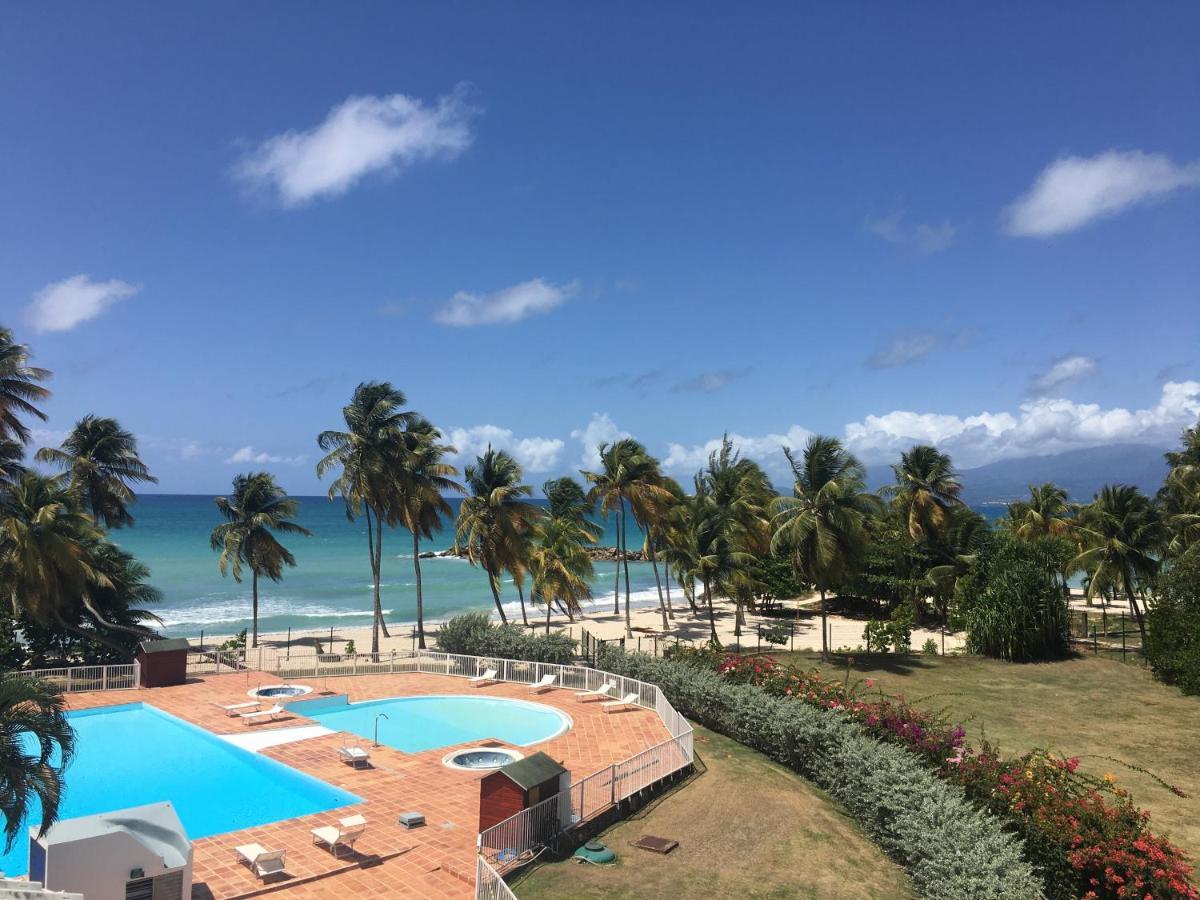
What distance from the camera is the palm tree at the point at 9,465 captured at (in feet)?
98.0

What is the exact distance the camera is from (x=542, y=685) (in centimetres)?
2688

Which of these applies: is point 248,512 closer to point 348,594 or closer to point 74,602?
point 74,602

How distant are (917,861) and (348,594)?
6289 cm

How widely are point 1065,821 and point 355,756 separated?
15.5m

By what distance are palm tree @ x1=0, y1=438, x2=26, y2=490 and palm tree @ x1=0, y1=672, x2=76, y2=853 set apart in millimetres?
23809

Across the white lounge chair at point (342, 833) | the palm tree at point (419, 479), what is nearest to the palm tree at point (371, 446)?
the palm tree at point (419, 479)

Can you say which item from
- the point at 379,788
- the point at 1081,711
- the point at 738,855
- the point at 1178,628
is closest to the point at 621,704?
the point at 379,788

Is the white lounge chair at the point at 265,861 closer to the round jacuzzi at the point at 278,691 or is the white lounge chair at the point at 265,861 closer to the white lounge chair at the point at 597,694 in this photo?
the round jacuzzi at the point at 278,691

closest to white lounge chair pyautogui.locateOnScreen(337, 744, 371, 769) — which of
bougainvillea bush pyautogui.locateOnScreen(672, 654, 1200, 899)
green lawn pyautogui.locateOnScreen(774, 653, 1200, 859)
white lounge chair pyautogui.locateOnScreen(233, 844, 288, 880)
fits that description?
white lounge chair pyautogui.locateOnScreen(233, 844, 288, 880)

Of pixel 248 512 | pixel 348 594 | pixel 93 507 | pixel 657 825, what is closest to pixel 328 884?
pixel 657 825

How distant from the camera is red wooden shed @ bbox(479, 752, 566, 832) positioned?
541 inches

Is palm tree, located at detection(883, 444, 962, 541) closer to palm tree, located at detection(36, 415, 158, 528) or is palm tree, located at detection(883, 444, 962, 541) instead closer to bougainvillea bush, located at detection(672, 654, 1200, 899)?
bougainvillea bush, located at detection(672, 654, 1200, 899)

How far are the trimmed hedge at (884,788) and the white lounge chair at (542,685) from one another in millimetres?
4763

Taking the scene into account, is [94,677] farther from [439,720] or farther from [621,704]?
[621,704]
